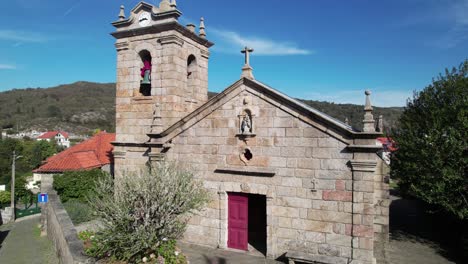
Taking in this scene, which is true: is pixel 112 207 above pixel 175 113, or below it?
below

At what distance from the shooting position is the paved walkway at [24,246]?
1274 cm

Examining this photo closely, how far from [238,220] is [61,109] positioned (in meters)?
111

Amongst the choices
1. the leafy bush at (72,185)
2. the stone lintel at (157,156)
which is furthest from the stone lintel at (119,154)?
the leafy bush at (72,185)

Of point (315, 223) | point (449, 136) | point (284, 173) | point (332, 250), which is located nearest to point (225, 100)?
point (284, 173)

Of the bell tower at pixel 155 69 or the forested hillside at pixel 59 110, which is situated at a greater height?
the forested hillside at pixel 59 110

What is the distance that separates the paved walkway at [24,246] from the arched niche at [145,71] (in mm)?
6864

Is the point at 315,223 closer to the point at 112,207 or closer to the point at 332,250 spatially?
the point at 332,250

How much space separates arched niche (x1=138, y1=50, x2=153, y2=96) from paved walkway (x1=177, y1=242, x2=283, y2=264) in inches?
244

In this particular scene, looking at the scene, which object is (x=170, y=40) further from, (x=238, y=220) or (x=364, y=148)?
(x=364, y=148)

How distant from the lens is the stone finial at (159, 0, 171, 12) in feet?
39.0

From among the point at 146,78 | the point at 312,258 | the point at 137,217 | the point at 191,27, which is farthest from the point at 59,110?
the point at 312,258

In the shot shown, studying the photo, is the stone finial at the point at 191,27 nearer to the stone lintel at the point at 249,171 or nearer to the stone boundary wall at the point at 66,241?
the stone lintel at the point at 249,171

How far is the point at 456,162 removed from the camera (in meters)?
13.2

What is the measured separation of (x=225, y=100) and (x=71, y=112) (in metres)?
104
